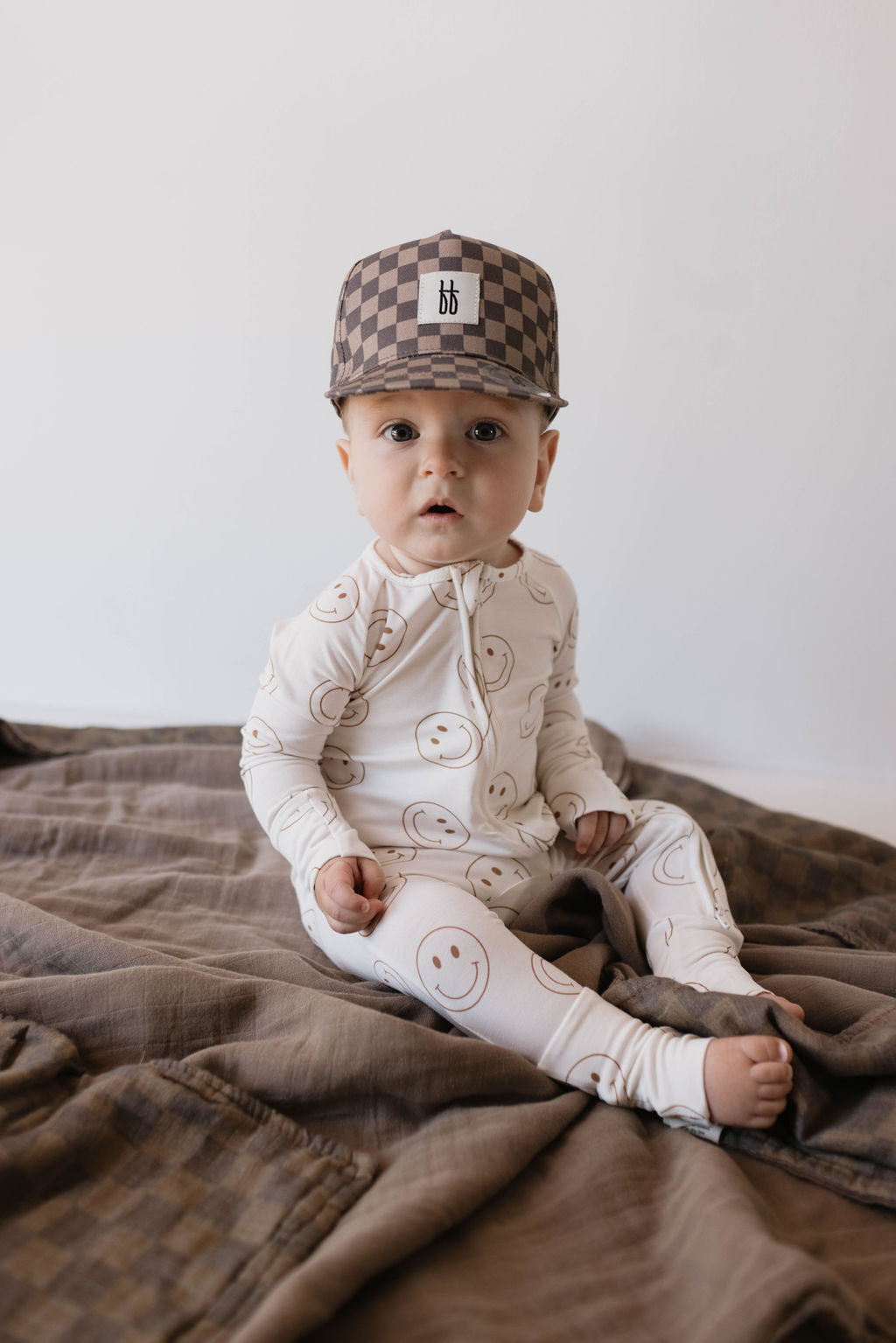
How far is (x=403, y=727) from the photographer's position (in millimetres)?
1008

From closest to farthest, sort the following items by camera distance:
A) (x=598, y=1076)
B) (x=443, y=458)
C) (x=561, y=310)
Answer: (x=598, y=1076), (x=443, y=458), (x=561, y=310)

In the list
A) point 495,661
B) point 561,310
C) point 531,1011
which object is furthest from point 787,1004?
point 561,310

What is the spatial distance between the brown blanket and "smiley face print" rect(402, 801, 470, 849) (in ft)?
0.33

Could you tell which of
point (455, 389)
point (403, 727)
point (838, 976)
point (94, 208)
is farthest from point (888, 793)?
point (94, 208)

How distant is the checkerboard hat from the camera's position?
0.89m

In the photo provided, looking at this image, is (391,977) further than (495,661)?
No

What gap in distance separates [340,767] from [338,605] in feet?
0.55

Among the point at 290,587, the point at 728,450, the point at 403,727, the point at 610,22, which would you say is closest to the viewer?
the point at 403,727

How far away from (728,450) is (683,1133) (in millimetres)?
1049

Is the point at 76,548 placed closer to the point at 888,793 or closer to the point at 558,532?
the point at 558,532

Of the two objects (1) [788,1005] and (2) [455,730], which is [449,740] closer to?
(2) [455,730]

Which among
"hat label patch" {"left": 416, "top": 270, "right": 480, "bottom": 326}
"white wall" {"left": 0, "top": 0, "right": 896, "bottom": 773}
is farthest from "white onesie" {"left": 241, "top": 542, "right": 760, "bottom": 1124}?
"white wall" {"left": 0, "top": 0, "right": 896, "bottom": 773}

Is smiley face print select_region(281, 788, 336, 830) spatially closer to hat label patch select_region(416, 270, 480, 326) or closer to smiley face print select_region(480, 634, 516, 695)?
smiley face print select_region(480, 634, 516, 695)

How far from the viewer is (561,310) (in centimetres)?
152
